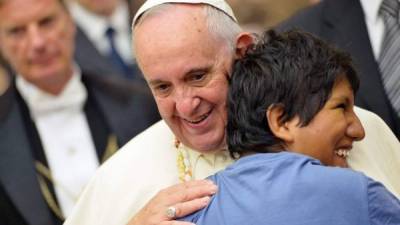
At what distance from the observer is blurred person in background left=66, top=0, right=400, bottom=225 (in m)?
3.29

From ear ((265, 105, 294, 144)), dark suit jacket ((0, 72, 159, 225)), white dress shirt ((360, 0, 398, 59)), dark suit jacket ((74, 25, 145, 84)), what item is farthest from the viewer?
dark suit jacket ((74, 25, 145, 84))

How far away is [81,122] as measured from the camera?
572 centimetres

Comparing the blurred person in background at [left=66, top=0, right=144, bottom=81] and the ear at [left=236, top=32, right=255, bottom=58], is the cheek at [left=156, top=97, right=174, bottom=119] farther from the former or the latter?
the blurred person in background at [left=66, top=0, right=144, bottom=81]

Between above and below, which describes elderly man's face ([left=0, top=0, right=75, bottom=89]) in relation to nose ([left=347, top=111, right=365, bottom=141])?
below

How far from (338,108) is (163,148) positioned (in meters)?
0.93

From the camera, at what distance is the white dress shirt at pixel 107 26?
8023 millimetres

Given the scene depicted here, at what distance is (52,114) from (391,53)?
2.05 m

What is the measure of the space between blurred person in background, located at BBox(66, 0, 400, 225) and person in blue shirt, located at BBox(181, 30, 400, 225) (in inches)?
4.5

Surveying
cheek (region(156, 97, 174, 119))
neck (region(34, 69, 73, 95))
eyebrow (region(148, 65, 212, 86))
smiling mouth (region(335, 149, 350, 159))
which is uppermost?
eyebrow (region(148, 65, 212, 86))

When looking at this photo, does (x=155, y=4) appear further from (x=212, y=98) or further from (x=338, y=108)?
(x=338, y=108)

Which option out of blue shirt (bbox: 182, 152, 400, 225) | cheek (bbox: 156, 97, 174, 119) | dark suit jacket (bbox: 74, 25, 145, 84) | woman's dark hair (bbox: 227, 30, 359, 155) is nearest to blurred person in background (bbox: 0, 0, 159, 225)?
dark suit jacket (bbox: 74, 25, 145, 84)

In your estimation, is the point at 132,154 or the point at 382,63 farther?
the point at 382,63

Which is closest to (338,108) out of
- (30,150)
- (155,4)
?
(155,4)

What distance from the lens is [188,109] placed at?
3312 millimetres
